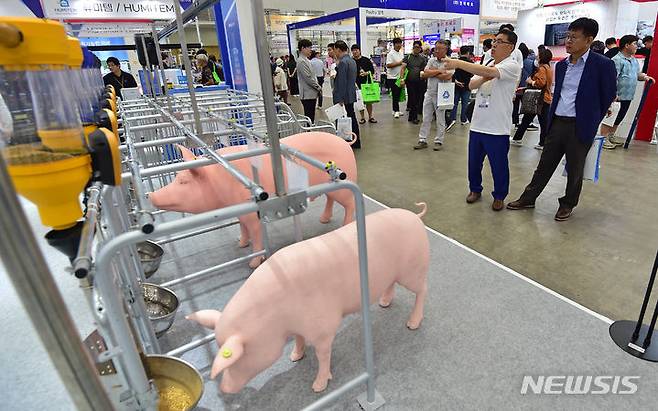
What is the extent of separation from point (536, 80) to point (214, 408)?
5.83m

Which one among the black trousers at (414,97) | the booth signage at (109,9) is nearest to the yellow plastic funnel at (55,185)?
→ the black trousers at (414,97)

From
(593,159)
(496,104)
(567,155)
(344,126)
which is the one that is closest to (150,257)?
(344,126)

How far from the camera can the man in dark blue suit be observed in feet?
9.81

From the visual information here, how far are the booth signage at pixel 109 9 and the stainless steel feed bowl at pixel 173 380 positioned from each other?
336 inches

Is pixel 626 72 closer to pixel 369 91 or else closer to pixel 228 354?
pixel 369 91

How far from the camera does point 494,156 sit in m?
3.53

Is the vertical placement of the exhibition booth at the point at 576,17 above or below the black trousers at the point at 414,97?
above

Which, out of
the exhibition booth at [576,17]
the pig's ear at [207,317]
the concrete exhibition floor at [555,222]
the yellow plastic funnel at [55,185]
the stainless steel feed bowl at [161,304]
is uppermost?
the exhibition booth at [576,17]

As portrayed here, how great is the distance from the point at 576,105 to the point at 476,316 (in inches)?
83.9

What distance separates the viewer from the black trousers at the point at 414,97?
26.3 feet

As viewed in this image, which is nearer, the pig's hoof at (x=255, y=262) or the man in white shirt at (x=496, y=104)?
the pig's hoof at (x=255, y=262)

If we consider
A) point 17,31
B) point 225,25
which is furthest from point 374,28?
point 17,31

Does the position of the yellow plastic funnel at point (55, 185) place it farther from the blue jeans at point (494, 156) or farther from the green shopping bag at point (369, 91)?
the green shopping bag at point (369, 91)

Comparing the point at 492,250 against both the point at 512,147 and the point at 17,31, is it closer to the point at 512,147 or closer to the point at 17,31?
the point at 17,31
